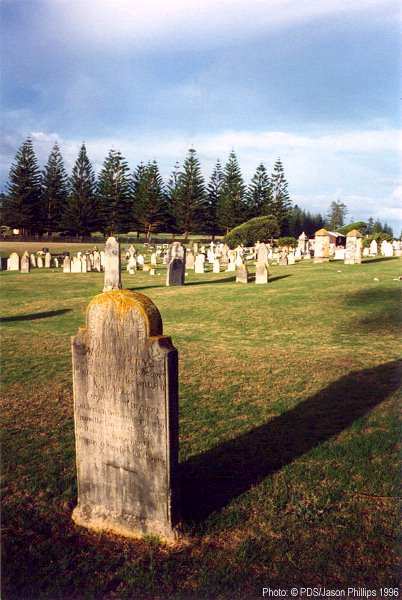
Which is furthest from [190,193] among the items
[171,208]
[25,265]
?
[25,265]

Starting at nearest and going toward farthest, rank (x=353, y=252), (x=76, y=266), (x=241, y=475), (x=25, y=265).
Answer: (x=241, y=475) → (x=353, y=252) → (x=76, y=266) → (x=25, y=265)

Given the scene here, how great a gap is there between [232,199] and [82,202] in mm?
21497

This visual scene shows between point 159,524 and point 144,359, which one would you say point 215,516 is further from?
point 144,359

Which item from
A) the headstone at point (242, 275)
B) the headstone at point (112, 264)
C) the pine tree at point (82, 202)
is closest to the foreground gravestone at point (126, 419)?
the headstone at point (112, 264)

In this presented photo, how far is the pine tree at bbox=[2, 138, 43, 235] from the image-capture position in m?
58.6

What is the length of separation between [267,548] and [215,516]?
0.57m

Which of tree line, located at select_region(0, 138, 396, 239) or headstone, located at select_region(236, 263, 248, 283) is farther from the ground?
tree line, located at select_region(0, 138, 396, 239)

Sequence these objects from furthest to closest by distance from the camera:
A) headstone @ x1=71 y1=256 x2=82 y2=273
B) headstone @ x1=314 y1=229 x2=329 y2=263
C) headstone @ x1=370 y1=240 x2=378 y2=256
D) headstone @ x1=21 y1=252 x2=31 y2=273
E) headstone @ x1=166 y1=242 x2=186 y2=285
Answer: headstone @ x1=370 y1=240 x2=378 y2=256 → headstone @ x1=314 y1=229 x2=329 y2=263 → headstone @ x1=21 y1=252 x2=31 y2=273 → headstone @ x1=71 y1=256 x2=82 y2=273 → headstone @ x1=166 y1=242 x2=186 y2=285

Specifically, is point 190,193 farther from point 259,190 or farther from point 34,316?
point 34,316

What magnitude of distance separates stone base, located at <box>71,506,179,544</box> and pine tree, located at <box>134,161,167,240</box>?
63.1 metres

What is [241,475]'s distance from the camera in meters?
4.33

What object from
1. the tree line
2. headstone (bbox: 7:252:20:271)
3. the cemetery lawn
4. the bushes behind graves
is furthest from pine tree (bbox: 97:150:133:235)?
the cemetery lawn

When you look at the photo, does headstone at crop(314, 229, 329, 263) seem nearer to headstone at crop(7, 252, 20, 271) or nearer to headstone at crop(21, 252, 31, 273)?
headstone at crop(21, 252, 31, 273)

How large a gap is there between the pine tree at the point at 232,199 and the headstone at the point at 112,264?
49246 millimetres
